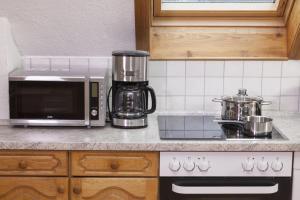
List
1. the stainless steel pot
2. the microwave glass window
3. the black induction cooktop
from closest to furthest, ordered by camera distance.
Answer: the black induction cooktop
the microwave glass window
the stainless steel pot

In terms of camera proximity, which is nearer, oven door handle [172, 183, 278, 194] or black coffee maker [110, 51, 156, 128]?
oven door handle [172, 183, 278, 194]

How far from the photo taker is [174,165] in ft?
7.88

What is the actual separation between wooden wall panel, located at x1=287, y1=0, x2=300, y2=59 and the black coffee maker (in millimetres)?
841

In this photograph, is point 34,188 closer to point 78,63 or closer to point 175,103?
point 78,63

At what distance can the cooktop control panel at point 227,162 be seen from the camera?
2.42m

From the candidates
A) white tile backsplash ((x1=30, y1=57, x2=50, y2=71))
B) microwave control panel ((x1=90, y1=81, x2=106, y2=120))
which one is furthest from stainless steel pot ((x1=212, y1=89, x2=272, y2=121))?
white tile backsplash ((x1=30, y1=57, x2=50, y2=71))

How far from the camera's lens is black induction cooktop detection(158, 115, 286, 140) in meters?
2.50

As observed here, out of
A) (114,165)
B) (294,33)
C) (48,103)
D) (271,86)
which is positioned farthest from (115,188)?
(294,33)

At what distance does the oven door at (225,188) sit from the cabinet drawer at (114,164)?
106 mm

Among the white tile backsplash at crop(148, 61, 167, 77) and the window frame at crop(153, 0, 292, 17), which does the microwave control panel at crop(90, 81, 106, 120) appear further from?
the window frame at crop(153, 0, 292, 17)

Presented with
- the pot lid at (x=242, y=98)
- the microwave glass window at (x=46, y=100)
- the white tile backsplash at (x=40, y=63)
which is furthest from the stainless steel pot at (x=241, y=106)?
the white tile backsplash at (x=40, y=63)

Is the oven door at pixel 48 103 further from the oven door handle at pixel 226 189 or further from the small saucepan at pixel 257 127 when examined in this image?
the small saucepan at pixel 257 127

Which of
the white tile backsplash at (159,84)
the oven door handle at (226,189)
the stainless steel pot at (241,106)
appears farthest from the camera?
the white tile backsplash at (159,84)

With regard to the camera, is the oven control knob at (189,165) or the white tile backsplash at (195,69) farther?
the white tile backsplash at (195,69)
